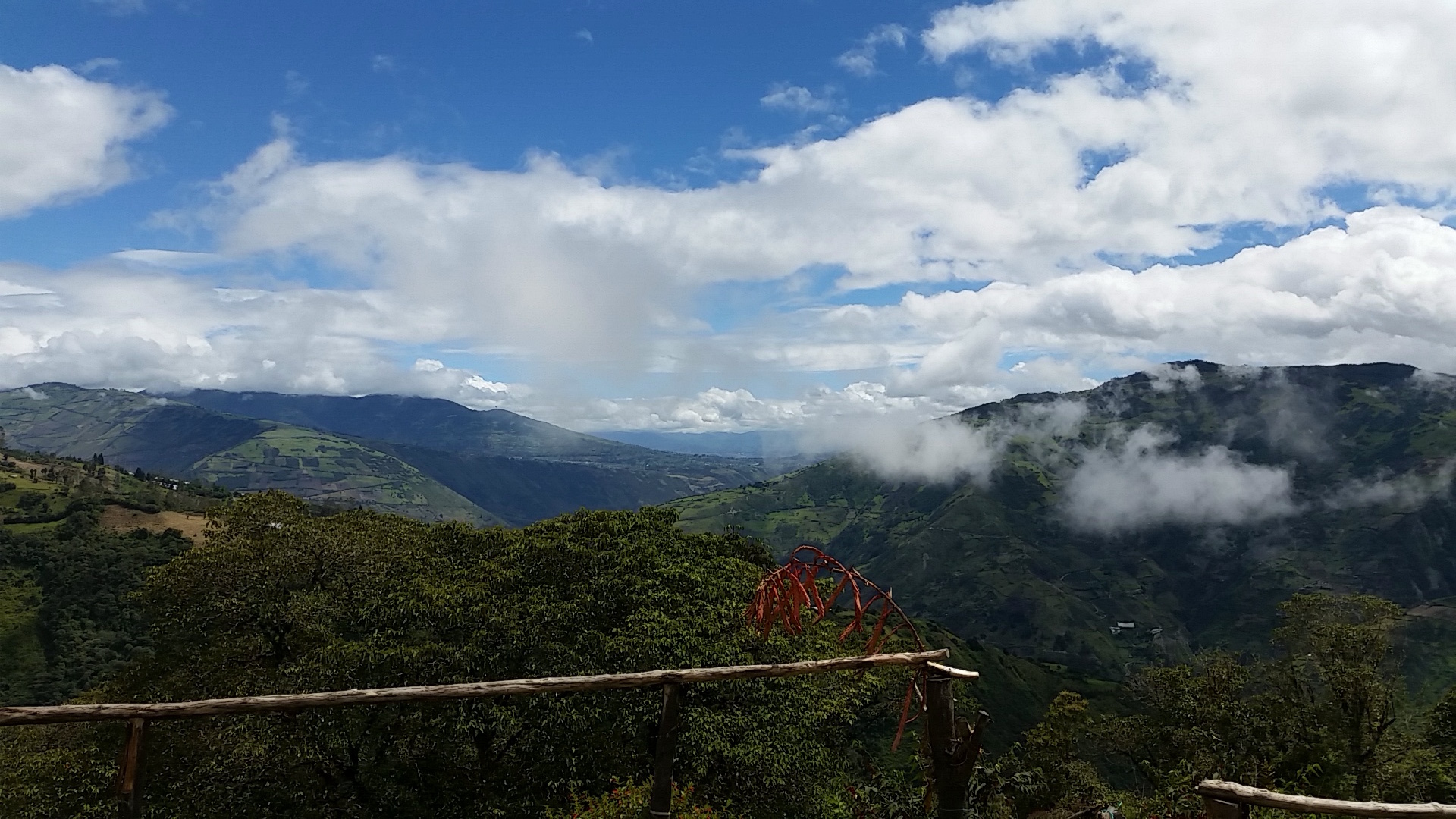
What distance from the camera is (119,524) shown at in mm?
110938

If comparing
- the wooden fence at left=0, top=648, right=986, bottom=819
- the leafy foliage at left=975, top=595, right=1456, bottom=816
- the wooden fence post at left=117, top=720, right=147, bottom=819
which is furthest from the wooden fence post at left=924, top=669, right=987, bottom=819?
the leafy foliage at left=975, top=595, right=1456, bottom=816

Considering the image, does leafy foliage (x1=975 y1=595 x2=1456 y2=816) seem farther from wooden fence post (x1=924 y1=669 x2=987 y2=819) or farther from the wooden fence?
the wooden fence

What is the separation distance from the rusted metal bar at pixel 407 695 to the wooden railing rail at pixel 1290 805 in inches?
69.4

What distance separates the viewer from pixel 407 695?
4.91 metres

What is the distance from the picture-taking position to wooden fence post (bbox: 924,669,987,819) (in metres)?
5.41

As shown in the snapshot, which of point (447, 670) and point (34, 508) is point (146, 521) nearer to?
point (34, 508)

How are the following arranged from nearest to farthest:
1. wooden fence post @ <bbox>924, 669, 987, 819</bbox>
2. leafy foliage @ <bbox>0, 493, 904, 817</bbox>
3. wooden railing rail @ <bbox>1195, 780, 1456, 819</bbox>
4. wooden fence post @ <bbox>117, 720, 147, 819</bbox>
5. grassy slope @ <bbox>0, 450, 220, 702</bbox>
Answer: wooden railing rail @ <bbox>1195, 780, 1456, 819</bbox>
wooden fence post @ <bbox>117, 720, 147, 819</bbox>
wooden fence post @ <bbox>924, 669, 987, 819</bbox>
leafy foliage @ <bbox>0, 493, 904, 817</bbox>
grassy slope @ <bbox>0, 450, 220, 702</bbox>

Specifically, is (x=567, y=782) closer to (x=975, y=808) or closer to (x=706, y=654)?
(x=706, y=654)

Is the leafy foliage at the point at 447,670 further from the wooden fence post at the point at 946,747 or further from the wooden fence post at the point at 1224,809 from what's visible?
the wooden fence post at the point at 1224,809

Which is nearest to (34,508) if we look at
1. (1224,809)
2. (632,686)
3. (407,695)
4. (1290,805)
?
(407,695)

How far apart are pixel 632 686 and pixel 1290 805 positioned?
4.28 meters

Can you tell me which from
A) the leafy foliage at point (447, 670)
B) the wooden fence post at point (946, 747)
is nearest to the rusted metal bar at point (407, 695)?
the wooden fence post at point (946, 747)

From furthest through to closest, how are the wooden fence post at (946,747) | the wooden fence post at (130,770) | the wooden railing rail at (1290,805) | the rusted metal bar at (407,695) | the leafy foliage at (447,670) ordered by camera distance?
1. the leafy foliage at (447,670)
2. the wooden fence post at (946,747)
3. the wooden fence post at (130,770)
4. the rusted metal bar at (407,695)
5. the wooden railing rail at (1290,805)

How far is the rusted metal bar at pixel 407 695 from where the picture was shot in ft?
14.5
